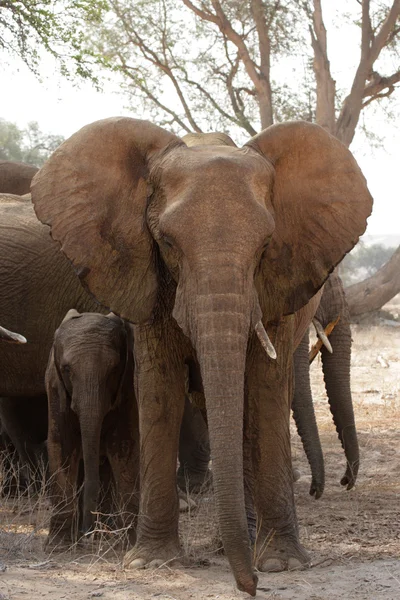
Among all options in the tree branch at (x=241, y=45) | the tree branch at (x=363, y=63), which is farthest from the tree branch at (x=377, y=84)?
the tree branch at (x=241, y=45)

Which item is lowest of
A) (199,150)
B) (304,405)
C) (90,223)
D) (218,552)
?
(218,552)

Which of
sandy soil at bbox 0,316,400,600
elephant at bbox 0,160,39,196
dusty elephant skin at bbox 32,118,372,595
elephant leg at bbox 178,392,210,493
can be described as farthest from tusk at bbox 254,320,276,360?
elephant at bbox 0,160,39,196

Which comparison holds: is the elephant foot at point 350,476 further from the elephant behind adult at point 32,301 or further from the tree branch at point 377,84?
the tree branch at point 377,84

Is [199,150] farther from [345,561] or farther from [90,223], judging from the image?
[345,561]

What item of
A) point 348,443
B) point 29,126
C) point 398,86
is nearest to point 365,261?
point 29,126

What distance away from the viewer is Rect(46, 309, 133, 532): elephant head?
5367mm

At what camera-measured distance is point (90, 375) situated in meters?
5.44

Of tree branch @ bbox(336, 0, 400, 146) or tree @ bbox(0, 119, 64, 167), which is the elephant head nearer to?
tree branch @ bbox(336, 0, 400, 146)

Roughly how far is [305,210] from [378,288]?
13.5 meters

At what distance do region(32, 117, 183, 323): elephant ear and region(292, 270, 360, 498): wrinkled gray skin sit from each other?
239cm

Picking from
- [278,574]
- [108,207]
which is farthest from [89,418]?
[278,574]

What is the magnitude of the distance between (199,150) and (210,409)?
131 cm

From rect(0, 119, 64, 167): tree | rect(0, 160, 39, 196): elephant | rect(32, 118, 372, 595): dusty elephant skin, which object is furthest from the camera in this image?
rect(0, 119, 64, 167): tree

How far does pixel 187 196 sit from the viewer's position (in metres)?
4.50
